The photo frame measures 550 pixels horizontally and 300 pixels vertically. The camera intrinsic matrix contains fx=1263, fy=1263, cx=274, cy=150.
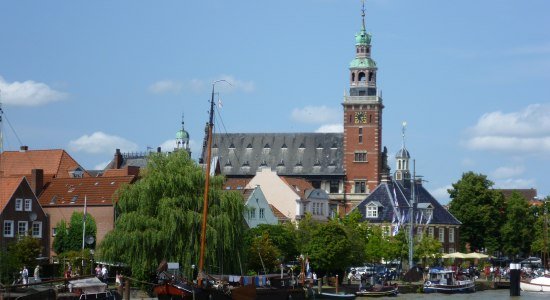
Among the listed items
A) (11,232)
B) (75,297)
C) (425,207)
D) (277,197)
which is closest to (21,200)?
(11,232)

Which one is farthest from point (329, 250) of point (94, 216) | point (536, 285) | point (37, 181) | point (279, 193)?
point (279, 193)

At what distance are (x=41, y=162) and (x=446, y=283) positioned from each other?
44.2 m

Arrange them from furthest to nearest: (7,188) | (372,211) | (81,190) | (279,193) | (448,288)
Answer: (372,211)
(279,193)
(81,190)
(448,288)
(7,188)

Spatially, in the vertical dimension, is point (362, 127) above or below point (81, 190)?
above

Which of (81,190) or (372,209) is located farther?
(372,209)

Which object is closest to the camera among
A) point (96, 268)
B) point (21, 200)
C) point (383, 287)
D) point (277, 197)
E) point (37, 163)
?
point (96, 268)

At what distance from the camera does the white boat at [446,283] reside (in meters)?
108

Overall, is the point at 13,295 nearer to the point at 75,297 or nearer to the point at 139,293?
the point at 75,297

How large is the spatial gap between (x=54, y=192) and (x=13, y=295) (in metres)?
49.8

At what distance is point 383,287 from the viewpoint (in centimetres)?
9900

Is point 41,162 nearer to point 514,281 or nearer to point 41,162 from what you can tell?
point 41,162

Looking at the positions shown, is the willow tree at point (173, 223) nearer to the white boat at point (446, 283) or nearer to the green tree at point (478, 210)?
the white boat at point (446, 283)

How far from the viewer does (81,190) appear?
368ft

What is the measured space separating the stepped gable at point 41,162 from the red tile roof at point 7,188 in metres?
17.8
